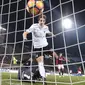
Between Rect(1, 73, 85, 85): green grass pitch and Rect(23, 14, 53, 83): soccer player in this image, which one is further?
Rect(23, 14, 53, 83): soccer player

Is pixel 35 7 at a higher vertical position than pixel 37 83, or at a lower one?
higher

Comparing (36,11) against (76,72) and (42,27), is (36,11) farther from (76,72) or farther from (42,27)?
(76,72)

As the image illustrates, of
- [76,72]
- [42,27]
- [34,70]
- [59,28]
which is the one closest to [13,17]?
[59,28]

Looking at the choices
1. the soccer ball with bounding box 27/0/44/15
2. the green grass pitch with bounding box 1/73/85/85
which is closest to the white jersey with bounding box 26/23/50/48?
the soccer ball with bounding box 27/0/44/15

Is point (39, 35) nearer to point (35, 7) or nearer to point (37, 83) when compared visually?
point (35, 7)

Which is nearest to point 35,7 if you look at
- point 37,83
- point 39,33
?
point 39,33

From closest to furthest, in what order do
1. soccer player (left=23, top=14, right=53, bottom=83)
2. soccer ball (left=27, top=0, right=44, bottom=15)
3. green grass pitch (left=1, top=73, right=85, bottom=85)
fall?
green grass pitch (left=1, top=73, right=85, bottom=85) → soccer player (left=23, top=14, right=53, bottom=83) → soccer ball (left=27, top=0, right=44, bottom=15)

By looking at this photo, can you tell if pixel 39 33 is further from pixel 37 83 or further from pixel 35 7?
pixel 37 83

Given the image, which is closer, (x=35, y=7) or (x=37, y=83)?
(x=35, y=7)

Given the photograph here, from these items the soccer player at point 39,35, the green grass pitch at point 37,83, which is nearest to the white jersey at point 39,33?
the soccer player at point 39,35

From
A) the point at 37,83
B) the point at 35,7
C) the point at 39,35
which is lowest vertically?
the point at 37,83

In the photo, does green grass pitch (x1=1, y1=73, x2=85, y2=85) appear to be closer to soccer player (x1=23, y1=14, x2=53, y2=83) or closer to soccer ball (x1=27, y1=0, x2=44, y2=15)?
soccer player (x1=23, y1=14, x2=53, y2=83)

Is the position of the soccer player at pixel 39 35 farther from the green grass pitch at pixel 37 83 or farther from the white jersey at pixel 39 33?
the green grass pitch at pixel 37 83

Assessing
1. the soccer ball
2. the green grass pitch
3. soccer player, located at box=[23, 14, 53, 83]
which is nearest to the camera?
the green grass pitch
